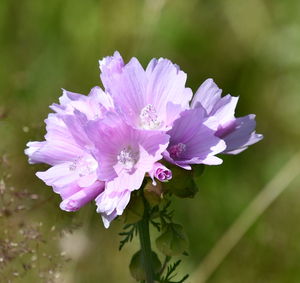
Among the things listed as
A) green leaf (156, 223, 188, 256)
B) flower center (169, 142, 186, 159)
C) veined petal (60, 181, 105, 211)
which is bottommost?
green leaf (156, 223, 188, 256)

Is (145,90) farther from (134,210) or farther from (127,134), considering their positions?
(134,210)

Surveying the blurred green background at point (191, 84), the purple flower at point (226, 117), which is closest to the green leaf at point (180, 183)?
the purple flower at point (226, 117)

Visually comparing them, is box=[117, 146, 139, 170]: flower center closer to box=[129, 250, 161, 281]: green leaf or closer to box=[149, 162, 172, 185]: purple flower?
box=[149, 162, 172, 185]: purple flower

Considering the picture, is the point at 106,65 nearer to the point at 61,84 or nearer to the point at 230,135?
the point at 230,135

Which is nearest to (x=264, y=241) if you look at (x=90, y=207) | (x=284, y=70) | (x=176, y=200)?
(x=176, y=200)

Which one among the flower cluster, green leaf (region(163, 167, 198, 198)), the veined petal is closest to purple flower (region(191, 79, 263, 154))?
the flower cluster

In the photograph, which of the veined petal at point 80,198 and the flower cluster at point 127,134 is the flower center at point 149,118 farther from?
the veined petal at point 80,198

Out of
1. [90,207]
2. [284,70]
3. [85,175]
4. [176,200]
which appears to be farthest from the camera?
[284,70]

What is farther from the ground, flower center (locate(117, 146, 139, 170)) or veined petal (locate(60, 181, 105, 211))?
flower center (locate(117, 146, 139, 170))
